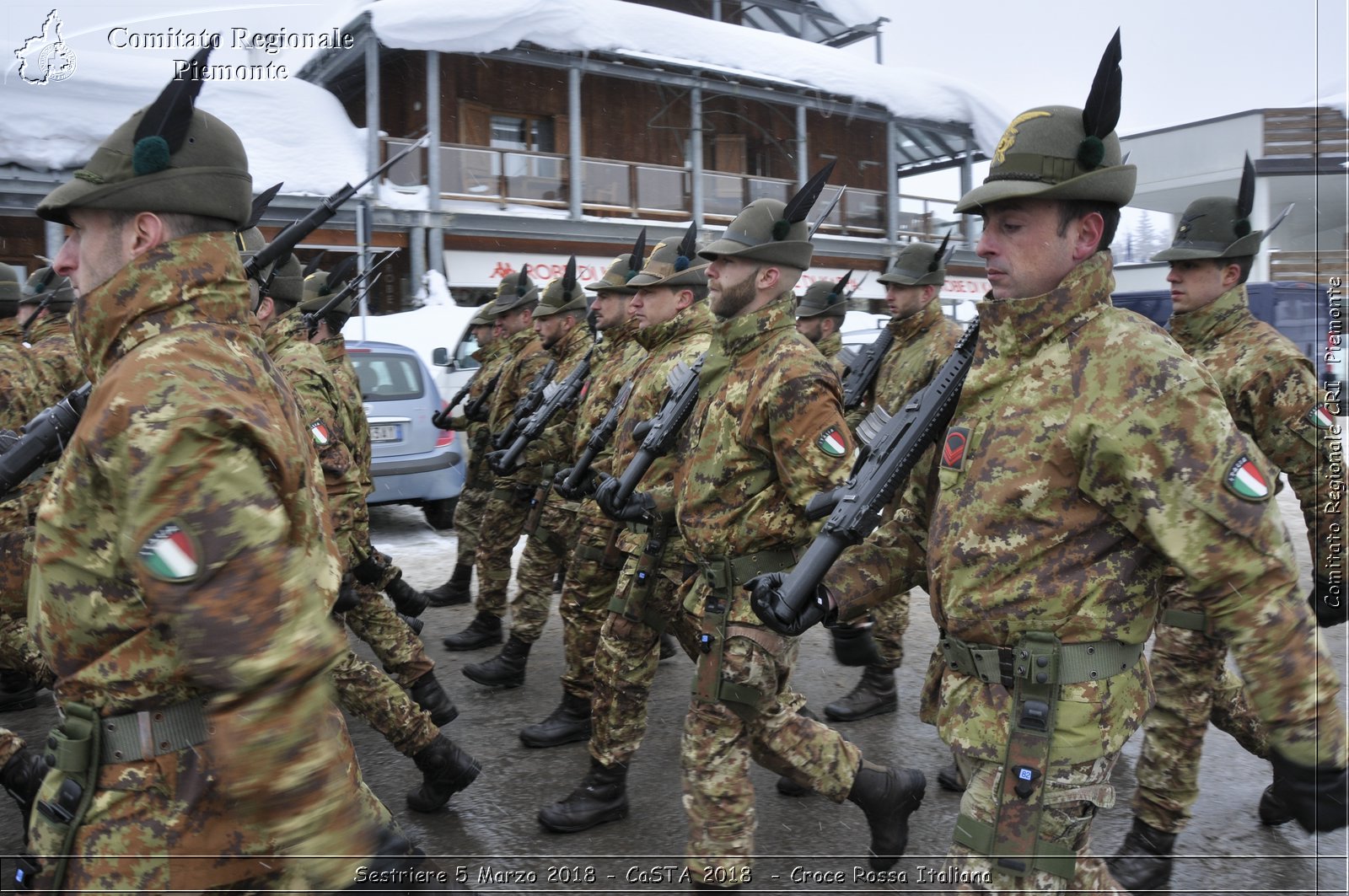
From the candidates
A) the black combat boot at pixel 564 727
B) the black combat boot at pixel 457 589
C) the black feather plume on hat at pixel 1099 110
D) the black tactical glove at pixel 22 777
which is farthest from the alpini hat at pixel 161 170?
the black combat boot at pixel 457 589

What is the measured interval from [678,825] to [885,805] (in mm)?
936

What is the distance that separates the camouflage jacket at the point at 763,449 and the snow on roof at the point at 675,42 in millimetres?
11887

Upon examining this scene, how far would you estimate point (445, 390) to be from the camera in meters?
11.8

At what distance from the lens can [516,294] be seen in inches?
319

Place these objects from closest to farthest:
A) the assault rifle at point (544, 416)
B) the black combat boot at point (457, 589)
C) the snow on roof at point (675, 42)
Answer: the assault rifle at point (544, 416) < the black combat boot at point (457, 589) < the snow on roof at point (675, 42)

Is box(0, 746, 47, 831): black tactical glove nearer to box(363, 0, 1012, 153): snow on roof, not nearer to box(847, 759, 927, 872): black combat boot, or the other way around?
box(847, 759, 927, 872): black combat boot

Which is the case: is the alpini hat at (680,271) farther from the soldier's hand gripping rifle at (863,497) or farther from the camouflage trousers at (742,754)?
the soldier's hand gripping rifle at (863,497)

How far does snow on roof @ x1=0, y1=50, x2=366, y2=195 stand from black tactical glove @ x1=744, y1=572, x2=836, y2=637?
443 inches

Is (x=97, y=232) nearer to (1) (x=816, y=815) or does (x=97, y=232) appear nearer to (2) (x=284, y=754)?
(2) (x=284, y=754)

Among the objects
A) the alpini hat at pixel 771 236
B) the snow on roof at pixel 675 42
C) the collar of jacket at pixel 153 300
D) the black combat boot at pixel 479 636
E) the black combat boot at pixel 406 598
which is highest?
the snow on roof at pixel 675 42

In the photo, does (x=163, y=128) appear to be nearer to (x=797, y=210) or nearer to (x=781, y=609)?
(x=781, y=609)

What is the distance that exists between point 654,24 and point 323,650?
17.7m

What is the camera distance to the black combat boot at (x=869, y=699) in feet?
16.6

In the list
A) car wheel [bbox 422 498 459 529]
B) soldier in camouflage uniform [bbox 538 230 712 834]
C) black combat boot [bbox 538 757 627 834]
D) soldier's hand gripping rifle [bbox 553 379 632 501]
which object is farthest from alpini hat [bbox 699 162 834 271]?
car wheel [bbox 422 498 459 529]
